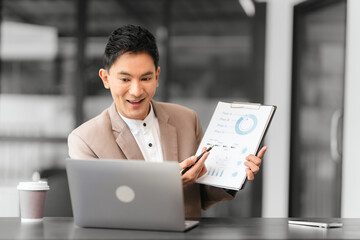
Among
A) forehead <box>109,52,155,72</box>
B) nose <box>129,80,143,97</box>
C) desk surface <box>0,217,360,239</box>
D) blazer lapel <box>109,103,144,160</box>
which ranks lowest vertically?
desk surface <box>0,217,360,239</box>

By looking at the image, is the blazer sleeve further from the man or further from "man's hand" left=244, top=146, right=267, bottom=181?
"man's hand" left=244, top=146, right=267, bottom=181

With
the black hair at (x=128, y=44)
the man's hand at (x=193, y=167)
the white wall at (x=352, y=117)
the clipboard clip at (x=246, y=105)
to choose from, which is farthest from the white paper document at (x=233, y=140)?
the white wall at (x=352, y=117)

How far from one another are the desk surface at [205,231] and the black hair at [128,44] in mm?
636

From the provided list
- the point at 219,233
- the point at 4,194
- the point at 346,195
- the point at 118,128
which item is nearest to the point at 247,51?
the point at 346,195

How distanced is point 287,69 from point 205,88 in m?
0.71

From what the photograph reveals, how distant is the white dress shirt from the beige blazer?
40 mm

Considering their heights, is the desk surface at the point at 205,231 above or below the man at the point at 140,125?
below

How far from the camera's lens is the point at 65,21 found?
459cm

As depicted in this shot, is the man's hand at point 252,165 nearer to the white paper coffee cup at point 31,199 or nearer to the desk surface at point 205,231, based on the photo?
the desk surface at point 205,231

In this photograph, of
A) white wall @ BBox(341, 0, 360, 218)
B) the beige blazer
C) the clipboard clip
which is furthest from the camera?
white wall @ BBox(341, 0, 360, 218)

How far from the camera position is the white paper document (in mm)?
1929

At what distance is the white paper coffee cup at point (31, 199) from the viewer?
72.9 inches

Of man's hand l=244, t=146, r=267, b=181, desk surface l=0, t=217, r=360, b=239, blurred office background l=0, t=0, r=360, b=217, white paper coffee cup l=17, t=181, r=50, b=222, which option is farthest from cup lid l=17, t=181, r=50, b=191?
blurred office background l=0, t=0, r=360, b=217

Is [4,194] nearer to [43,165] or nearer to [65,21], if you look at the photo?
[43,165]
